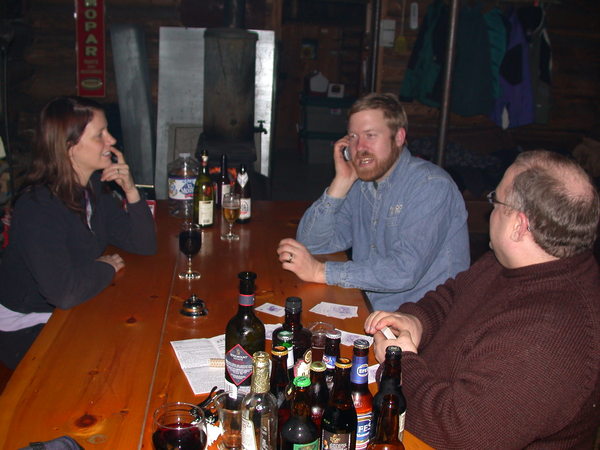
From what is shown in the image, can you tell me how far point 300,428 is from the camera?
122 centimetres

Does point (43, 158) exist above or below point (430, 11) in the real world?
below

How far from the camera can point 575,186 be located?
1.48m

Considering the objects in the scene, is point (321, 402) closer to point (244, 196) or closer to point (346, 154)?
point (346, 154)

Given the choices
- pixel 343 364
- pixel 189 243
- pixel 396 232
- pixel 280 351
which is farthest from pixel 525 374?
pixel 189 243

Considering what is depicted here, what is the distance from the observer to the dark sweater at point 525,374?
1312 millimetres

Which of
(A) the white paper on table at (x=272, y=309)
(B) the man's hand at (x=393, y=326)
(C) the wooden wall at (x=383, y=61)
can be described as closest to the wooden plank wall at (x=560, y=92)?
(C) the wooden wall at (x=383, y=61)

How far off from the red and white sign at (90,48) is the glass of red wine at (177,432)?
5533 mm

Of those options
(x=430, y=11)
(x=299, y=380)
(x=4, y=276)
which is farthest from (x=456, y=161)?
(x=299, y=380)

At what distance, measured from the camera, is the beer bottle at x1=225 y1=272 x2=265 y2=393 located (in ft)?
4.76

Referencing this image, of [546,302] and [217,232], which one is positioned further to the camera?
[217,232]

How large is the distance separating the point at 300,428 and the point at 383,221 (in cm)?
153

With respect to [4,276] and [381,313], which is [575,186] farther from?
[4,276]

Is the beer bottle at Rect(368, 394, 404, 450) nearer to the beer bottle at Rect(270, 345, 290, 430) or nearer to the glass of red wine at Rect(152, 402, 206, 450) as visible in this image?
the beer bottle at Rect(270, 345, 290, 430)

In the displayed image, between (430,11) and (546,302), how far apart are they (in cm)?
527
